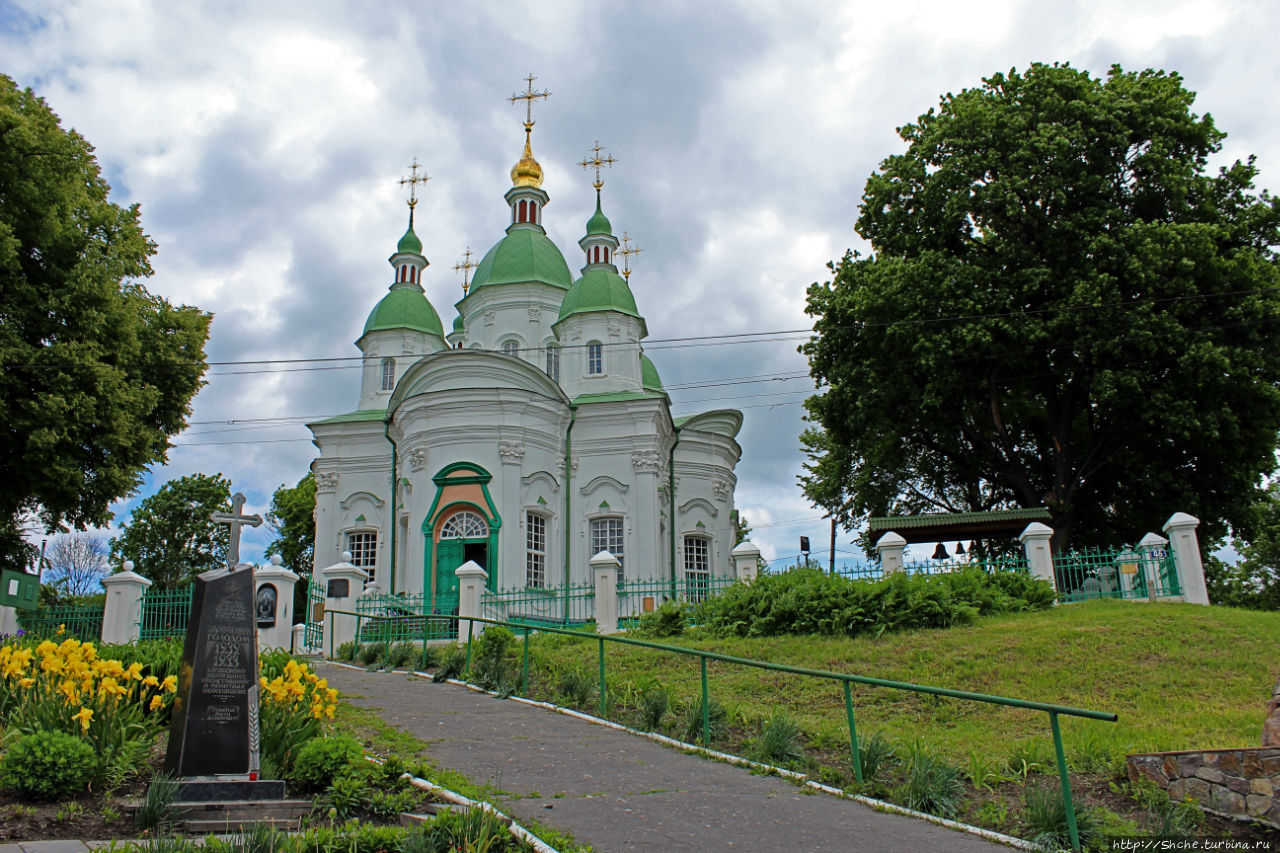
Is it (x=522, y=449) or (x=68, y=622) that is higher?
(x=522, y=449)

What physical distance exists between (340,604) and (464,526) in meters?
6.38

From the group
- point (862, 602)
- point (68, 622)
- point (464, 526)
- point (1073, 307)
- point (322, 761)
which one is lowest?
point (322, 761)

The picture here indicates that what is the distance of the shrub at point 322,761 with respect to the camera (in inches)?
256

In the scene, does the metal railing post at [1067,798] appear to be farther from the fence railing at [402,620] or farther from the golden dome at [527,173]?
the golden dome at [527,173]

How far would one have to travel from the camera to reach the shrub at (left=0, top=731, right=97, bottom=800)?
5984 millimetres

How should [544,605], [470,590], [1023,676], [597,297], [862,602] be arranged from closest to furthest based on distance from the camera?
1. [1023,676]
2. [862,602]
3. [470,590]
4. [544,605]
5. [597,297]

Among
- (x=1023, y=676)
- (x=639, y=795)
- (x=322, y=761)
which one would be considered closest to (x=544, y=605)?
(x=1023, y=676)

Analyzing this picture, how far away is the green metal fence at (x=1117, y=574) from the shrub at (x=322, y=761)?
13441 millimetres

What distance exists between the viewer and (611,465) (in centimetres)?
2589

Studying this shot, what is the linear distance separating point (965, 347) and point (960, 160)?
4.46 meters

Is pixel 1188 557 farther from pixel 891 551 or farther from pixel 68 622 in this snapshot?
pixel 68 622

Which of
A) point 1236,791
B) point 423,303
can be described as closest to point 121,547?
point 423,303

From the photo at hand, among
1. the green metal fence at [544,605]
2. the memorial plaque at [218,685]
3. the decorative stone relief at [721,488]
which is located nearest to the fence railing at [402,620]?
the green metal fence at [544,605]

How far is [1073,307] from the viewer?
19.8 meters
